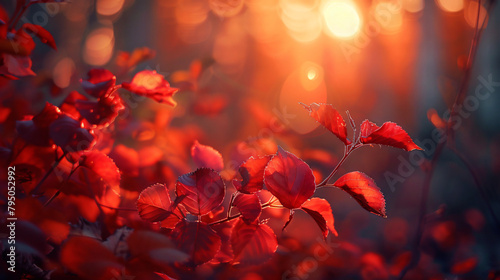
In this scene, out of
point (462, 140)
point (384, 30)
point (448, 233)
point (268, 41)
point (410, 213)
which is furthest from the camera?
point (268, 41)

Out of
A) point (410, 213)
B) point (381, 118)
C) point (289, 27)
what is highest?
point (289, 27)

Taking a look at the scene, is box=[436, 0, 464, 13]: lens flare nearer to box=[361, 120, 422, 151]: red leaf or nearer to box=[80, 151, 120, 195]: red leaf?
box=[361, 120, 422, 151]: red leaf

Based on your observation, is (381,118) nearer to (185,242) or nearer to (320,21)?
(320,21)

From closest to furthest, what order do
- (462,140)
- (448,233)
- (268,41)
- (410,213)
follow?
(448,233) < (410,213) < (462,140) < (268,41)

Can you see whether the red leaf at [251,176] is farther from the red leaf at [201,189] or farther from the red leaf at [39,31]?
the red leaf at [39,31]

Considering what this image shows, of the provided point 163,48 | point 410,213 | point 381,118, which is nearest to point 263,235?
point 410,213

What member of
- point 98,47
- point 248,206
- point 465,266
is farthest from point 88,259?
point 98,47
